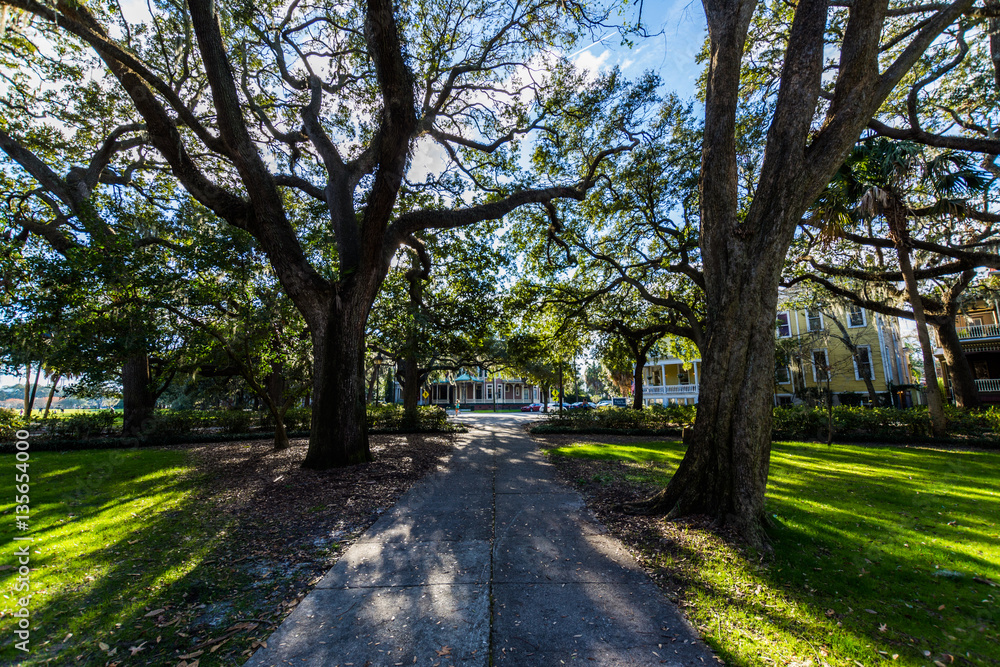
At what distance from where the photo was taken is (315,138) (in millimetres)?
9523

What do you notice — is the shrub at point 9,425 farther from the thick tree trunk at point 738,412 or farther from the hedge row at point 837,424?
the thick tree trunk at point 738,412

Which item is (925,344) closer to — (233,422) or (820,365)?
(820,365)

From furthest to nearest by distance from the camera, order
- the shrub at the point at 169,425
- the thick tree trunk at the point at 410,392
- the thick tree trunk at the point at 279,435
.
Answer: the thick tree trunk at the point at 410,392 < the shrub at the point at 169,425 < the thick tree trunk at the point at 279,435

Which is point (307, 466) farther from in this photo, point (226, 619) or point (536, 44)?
point (536, 44)

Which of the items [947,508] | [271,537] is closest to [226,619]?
[271,537]

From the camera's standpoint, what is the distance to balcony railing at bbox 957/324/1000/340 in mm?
23016

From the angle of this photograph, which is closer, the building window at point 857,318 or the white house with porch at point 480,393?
the building window at point 857,318

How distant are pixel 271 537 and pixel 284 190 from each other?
40.6ft

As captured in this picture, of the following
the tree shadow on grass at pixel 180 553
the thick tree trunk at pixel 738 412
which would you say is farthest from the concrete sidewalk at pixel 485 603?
the thick tree trunk at pixel 738 412

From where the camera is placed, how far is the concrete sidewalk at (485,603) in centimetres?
253

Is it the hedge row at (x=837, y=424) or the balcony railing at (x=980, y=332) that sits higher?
the balcony railing at (x=980, y=332)

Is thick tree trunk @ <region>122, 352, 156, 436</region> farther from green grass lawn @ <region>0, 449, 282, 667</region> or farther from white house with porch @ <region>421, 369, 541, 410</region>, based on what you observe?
white house with porch @ <region>421, 369, 541, 410</region>

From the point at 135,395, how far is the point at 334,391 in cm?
1202

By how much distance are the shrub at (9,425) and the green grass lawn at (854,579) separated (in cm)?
2034
